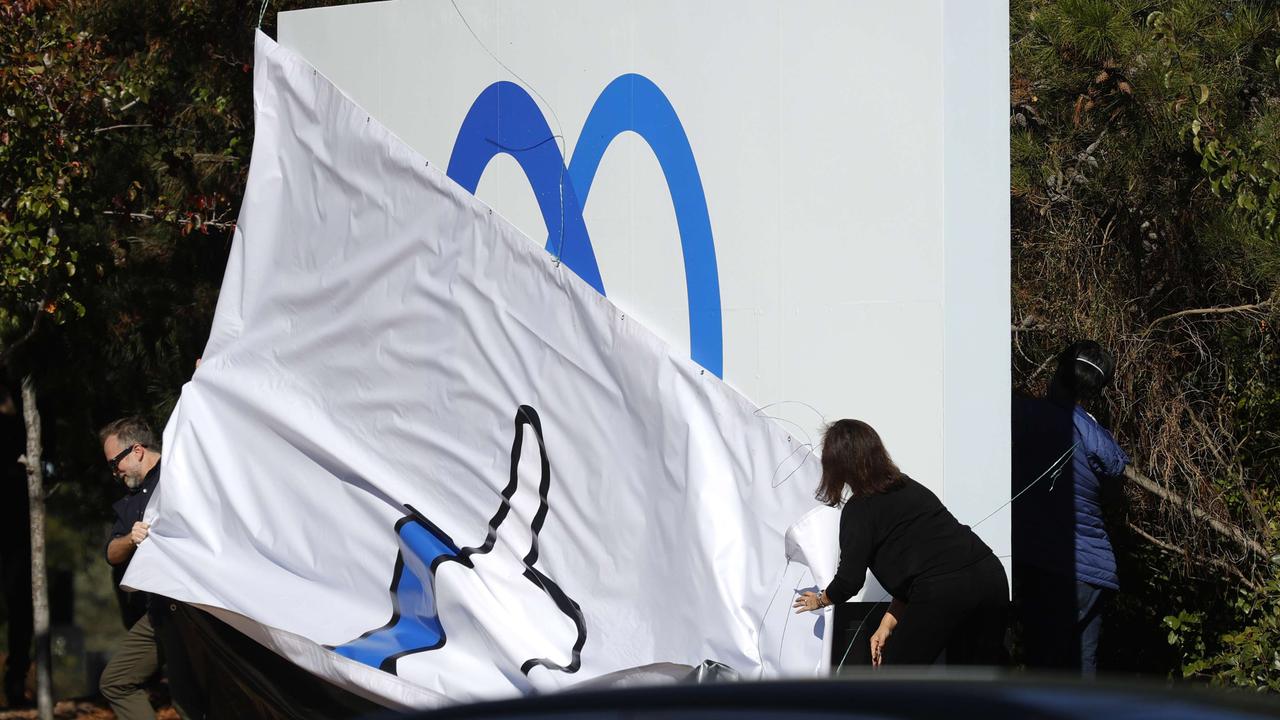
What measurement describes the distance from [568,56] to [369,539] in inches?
83.5

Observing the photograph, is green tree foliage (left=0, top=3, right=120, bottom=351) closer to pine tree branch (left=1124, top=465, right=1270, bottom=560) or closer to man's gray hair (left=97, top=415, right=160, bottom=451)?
man's gray hair (left=97, top=415, right=160, bottom=451)

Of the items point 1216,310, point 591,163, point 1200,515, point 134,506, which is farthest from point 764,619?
point 134,506

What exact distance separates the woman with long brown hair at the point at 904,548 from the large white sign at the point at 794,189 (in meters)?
0.25

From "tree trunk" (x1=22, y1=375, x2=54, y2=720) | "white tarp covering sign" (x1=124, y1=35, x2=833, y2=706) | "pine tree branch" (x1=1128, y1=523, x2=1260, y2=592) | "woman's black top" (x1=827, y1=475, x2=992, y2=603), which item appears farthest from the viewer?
"tree trunk" (x1=22, y1=375, x2=54, y2=720)

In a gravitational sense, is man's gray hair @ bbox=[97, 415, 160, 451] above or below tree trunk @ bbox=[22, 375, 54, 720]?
above

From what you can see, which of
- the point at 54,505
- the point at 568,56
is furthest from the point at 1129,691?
the point at 54,505

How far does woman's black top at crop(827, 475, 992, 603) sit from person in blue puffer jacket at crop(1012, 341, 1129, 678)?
4.19ft

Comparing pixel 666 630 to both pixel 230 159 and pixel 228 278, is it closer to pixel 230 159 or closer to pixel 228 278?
pixel 228 278

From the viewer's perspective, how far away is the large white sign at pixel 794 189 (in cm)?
479

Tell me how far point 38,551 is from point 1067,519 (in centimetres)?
654

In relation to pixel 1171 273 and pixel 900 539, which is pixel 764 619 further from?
pixel 1171 273

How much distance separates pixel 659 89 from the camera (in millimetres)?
5395

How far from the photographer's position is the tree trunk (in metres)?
8.62

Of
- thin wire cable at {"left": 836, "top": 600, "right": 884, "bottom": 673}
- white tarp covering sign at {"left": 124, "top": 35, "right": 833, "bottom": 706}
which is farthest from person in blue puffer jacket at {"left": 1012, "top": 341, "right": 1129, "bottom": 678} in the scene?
white tarp covering sign at {"left": 124, "top": 35, "right": 833, "bottom": 706}
